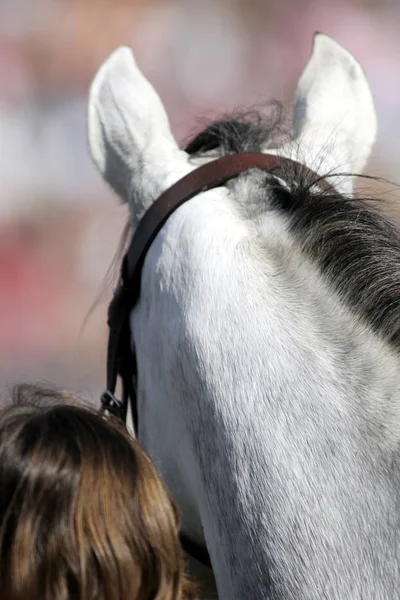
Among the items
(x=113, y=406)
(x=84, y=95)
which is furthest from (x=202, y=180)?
(x=84, y=95)

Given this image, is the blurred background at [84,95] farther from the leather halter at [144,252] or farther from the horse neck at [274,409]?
the horse neck at [274,409]

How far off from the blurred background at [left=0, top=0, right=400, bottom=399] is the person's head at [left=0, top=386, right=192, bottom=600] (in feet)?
14.7

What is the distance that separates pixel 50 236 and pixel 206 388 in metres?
4.93

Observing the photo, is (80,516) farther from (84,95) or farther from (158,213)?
(84,95)

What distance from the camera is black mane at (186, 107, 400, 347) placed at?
1095mm

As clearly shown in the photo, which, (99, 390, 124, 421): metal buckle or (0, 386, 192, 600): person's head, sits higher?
(0, 386, 192, 600): person's head

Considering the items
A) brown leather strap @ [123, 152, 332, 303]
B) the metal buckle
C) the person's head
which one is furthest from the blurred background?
the person's head

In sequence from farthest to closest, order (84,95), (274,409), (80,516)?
(84,95)
(274,409)
(80,516)

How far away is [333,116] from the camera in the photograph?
165 cm

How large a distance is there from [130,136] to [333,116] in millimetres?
391

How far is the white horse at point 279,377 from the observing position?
1027 millimetres

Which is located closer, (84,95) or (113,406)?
(113,406)

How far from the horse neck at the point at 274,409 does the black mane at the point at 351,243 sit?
0.07 feet

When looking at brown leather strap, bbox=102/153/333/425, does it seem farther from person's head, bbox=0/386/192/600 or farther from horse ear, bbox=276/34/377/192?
person's head, bbox=0/386/192/600
